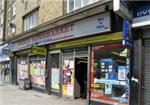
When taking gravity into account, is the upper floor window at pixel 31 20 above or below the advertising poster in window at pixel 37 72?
above

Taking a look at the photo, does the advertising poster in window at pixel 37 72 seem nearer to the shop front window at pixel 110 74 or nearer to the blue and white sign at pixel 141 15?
the shop front window at pixel 110 74

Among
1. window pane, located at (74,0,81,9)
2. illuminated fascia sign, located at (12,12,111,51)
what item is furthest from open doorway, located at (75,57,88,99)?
window pane, located at (74,0,81,9)

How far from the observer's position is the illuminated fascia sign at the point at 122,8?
1079 cm

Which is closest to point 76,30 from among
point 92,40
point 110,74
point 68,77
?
point 92,40

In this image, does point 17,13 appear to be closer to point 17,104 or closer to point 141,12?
point 17,104

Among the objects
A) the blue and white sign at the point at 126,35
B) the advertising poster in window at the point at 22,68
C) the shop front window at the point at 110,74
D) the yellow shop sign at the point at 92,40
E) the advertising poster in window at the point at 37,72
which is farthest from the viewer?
the advertising poster in window at the point at 22,68

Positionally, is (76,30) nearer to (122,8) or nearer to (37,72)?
(122,8)

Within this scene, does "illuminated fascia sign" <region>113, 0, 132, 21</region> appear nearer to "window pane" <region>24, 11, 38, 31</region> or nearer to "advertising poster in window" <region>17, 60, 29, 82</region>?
"window pane" <region>24, 11, 38, 31</region>

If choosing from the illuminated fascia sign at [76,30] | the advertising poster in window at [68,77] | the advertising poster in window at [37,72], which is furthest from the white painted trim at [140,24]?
the advertising poster in window at [37,72]

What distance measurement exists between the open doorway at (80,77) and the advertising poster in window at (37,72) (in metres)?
4.81

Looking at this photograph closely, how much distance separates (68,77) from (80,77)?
2.35ft

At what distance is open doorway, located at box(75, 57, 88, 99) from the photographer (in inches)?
681

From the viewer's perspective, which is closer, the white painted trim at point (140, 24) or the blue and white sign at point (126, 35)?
the white painted trim at point (140, 24)

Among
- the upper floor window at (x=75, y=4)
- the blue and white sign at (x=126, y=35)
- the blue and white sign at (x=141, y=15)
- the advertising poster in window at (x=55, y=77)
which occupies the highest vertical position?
the upper floor window at (x=75, y=4)
